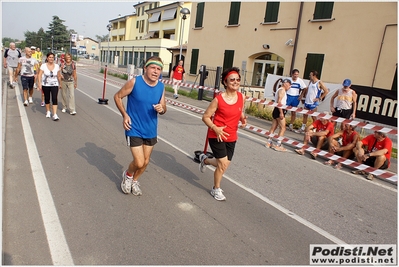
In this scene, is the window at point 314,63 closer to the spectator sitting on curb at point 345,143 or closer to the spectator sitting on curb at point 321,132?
the spectator sitting on curb at point 321,132

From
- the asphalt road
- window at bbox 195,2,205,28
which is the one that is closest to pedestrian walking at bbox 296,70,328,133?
the asphalt road

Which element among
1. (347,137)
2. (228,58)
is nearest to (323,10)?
(228,58)

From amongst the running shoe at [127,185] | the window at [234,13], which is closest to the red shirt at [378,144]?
the running shoe at [127,185]

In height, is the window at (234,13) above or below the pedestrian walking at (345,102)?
above

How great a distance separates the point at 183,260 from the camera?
114 inches

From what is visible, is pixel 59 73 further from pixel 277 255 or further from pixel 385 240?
pixel 385 240

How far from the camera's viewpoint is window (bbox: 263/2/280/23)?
1800 cm

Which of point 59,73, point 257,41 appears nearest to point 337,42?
point 257,41

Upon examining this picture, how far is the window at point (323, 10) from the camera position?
15.4 m

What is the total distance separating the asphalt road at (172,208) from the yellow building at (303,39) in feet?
32.9

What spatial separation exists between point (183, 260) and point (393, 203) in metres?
3.76

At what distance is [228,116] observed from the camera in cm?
407

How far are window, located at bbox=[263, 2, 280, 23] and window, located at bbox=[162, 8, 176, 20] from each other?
24026 mm

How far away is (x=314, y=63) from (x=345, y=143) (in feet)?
35.6
